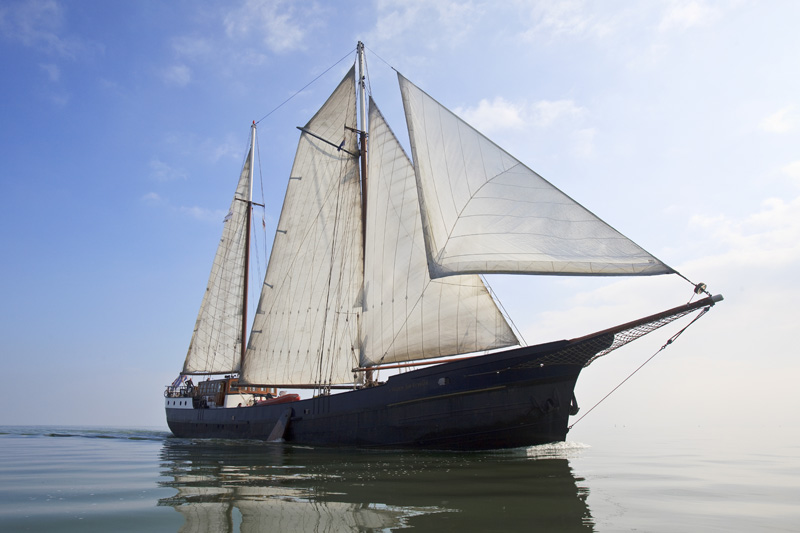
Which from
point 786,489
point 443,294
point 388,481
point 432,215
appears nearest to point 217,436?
point 443,294

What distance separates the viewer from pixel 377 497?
8.52 meters

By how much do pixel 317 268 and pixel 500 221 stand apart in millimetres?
15941

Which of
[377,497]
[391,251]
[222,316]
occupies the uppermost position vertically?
[391,251]

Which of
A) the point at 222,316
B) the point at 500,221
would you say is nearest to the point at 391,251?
the point at 500,221

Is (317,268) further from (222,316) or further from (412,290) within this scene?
(222,316)

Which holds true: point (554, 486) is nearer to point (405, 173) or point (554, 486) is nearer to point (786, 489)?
point (786, 489)

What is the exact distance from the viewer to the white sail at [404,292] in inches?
821

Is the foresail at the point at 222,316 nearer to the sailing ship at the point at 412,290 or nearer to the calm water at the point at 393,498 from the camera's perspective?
the sailing ship at the point at 412,290

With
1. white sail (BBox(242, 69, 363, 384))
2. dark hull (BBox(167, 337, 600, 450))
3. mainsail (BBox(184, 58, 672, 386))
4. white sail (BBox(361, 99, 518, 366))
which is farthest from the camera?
white sail (BBox(242, 69, 363, 384))

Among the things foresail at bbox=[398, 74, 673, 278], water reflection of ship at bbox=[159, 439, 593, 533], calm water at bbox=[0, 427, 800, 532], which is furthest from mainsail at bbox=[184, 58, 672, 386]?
water reflection of ship at bbox=[159, 439, 593, 533]

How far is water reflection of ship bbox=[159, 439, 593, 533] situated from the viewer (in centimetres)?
655

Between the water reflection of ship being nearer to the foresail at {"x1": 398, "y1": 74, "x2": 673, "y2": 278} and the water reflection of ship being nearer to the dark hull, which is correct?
the dark hull

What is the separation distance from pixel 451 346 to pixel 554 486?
11.1m

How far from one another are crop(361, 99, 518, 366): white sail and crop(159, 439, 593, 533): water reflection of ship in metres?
7.29
